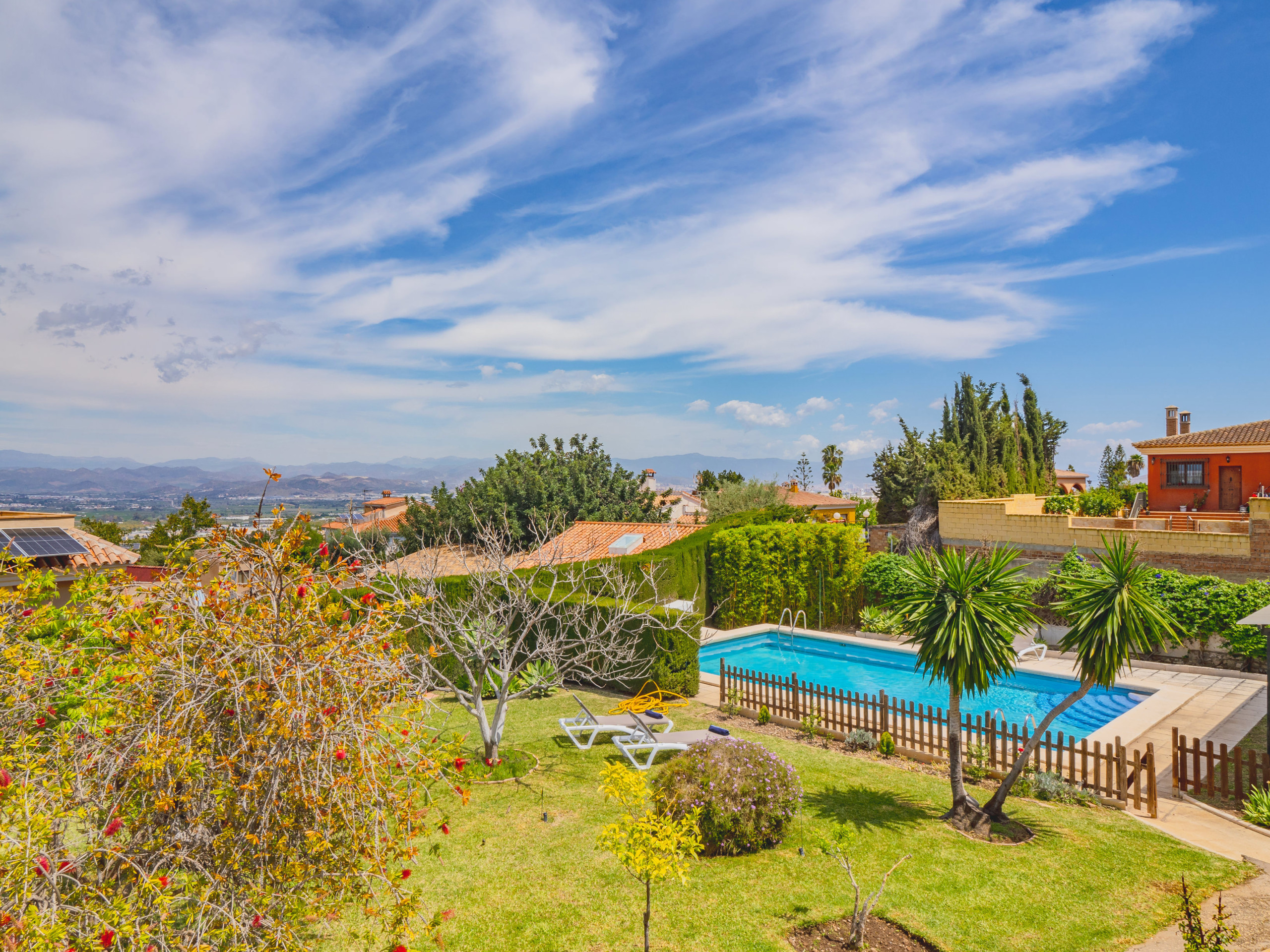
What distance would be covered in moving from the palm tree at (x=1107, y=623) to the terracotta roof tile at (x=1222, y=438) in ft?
89.3

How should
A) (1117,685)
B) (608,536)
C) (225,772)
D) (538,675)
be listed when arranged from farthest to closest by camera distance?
(608,536) → (1117,685) → (538,675) → (225,772)

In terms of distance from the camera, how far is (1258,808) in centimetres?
855

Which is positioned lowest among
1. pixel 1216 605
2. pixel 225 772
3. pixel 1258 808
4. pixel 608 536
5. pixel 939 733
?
pixel 939 733

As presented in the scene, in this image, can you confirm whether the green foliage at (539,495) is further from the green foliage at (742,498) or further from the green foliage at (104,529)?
the green foliage at (104,529)

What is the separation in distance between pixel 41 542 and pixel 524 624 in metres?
10.2

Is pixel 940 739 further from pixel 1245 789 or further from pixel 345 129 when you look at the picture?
pixel 345 129

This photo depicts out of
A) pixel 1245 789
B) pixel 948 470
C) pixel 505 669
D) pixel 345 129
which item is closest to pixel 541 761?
pixel 505 669

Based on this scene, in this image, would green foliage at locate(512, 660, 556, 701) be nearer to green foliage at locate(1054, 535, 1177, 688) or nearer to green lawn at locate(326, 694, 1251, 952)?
green lawn at locate(326, 694, 1251, 952)

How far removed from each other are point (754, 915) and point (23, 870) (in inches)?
216

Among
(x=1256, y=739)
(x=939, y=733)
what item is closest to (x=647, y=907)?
(x=939, y=733)

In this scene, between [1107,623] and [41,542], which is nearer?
[1107,623]

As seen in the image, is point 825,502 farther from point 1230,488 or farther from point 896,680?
point 896,680

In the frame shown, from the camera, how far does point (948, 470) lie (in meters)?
29.9

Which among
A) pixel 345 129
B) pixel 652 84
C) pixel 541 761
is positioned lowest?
pixel 541 761
